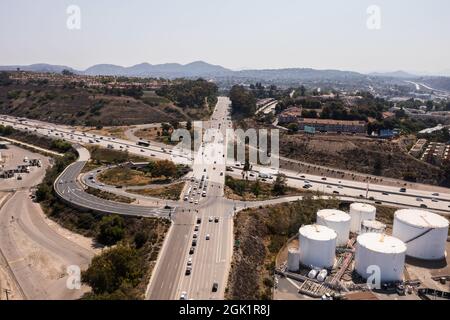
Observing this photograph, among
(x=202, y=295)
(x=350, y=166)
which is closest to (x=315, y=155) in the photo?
(x=350, y=166)

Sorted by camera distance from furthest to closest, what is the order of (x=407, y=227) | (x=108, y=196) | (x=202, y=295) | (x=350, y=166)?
(x=350, y=166) → (x=108, y=196) → (x=407, y=227) → (x=202, y=295)

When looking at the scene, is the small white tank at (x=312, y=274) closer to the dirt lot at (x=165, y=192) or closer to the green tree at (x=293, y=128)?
the dirt lot at (x=165, y=192)

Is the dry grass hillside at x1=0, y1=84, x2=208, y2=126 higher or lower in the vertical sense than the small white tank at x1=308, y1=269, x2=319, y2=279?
higher

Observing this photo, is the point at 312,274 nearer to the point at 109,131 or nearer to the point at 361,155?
the point at 361,155

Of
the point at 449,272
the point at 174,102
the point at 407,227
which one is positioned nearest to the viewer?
the point at 449,272

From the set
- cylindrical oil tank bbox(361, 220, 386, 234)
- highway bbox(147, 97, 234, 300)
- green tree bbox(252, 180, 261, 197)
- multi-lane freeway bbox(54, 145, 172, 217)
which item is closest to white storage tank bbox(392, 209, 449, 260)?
cylindrical oil tank bbox(361, 220, 386, 234)

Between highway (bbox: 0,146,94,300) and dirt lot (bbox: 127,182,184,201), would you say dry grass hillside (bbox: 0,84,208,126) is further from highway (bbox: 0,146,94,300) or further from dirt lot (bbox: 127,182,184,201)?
dirt lot (bbox: 127,182,184,201)

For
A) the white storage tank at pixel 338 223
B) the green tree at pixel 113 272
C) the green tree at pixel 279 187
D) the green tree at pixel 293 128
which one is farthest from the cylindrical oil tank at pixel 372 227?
the green tree at pixel 293 128

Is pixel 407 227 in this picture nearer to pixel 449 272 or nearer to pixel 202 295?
pixel 449 272
